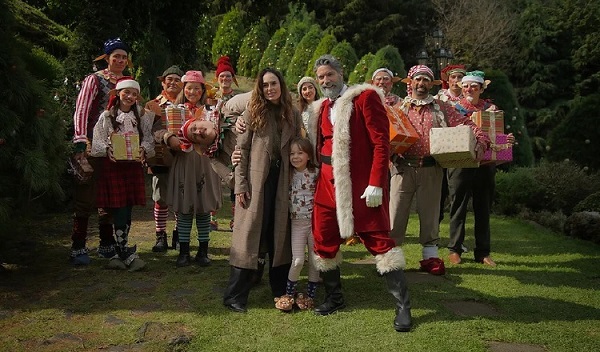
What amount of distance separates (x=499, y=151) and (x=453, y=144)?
1.00 metres

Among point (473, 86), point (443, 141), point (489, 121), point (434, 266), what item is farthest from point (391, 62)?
point (443, 141)

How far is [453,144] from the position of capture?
5.11 m

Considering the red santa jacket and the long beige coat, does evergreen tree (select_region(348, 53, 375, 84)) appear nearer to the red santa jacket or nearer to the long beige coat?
the long beige coat

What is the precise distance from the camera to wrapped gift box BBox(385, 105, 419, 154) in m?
4.89

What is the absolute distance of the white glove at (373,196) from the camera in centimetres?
413

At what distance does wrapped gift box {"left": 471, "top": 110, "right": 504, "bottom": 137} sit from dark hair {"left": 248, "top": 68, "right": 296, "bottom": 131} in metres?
2.13

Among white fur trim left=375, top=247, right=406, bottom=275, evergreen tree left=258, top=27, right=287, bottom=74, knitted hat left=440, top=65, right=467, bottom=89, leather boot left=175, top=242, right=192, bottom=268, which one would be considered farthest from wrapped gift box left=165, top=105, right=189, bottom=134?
evergreen tree left=258, top=27, right=287, bottom=74

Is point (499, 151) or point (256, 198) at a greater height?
point (499, 151)

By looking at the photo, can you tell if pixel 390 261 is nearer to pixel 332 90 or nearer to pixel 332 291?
pixel 332 291

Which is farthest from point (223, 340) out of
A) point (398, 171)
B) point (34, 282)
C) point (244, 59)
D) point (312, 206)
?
point (244, 59)

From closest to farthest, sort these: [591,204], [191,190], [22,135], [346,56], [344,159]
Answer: [344,159] < [22,135] < [191,190] < [591,204] < [346,56]

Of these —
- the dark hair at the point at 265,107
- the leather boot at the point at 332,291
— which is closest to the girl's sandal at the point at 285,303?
the leather boot at the point at 332,291

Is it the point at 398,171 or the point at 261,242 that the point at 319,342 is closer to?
the point at 261,242

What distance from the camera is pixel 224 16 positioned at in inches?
995
